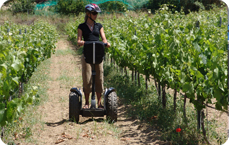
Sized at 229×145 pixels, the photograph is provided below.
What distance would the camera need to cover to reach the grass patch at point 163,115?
3777mm

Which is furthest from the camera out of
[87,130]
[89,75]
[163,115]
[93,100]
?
[163,115]

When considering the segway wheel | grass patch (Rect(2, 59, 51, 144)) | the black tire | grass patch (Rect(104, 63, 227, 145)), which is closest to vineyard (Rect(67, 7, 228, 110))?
grass patch (Rect(104, 63, 227, 145))

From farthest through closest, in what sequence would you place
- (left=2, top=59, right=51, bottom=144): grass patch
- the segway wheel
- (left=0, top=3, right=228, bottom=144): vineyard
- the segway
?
the segway wheel < the segway < (left=2, top=59, right=51, bottom=144): grass patch < (left=0, top=3, right=228, bottom=144): vineyard

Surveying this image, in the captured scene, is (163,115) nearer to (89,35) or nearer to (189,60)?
(189,60)

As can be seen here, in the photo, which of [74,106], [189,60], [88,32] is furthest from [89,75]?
[189,60]

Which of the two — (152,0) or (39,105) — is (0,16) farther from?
(39,105)

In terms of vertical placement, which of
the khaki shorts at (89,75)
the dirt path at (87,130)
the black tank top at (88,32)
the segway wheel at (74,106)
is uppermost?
the black tank top at (88,32)

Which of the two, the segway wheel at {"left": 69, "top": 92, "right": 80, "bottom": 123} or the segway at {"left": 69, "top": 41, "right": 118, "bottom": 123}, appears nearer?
the segway at {"left": 69, "top": 41, "right": 118, "bottom": 123}

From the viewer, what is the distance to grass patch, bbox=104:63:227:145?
3777 mm

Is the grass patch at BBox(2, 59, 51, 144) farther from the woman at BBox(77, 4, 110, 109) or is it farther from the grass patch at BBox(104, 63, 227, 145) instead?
the grass patch at BBox(104, 63, 227, 145)

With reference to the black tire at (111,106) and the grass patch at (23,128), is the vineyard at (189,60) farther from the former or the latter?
the grass patch at (23,128)

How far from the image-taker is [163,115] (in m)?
4.50

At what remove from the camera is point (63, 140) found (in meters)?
3.74

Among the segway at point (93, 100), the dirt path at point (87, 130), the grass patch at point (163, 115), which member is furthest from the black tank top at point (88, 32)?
the grass patch at point (163, 115)
